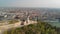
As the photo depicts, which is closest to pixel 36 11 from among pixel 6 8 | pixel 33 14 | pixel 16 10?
pixel 33 14

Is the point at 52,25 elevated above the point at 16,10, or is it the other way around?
the point at 16,10

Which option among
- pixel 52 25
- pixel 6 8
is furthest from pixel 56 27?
pixel 6 8

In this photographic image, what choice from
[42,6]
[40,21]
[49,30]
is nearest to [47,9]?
[42,6]

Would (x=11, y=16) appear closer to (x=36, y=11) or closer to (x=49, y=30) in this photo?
(x=36, y=11)

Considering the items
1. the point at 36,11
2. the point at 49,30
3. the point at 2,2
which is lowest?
the point at 49,30

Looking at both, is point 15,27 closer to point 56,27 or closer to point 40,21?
point 40,21

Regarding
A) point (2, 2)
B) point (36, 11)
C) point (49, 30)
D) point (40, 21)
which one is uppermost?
point (2, 2)

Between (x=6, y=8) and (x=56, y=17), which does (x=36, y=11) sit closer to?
(x=56, y=17)

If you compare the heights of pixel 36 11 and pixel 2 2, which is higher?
pixel 2 2
